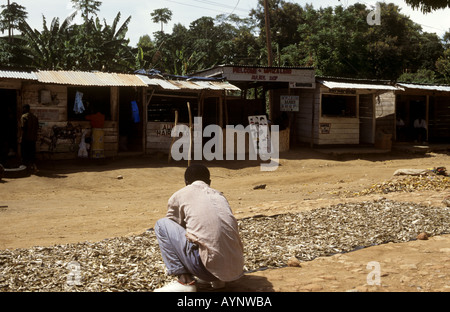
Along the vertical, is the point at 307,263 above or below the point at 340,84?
below

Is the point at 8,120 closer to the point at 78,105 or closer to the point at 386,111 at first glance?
the point at 78,105

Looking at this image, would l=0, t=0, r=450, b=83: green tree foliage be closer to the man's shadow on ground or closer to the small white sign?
Answer: the small white sign

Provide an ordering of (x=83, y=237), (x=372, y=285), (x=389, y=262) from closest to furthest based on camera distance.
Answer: (x=372, y=285) < (x=389, y=262) < (x=83, y=237)

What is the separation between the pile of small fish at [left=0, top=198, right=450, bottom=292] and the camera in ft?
14.1

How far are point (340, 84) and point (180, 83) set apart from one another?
23.5ft

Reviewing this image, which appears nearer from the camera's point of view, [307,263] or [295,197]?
[307,263]

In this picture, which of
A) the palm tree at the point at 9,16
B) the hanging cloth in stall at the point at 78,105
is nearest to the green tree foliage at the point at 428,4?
the hanging cloth in stall at the point at 78,105

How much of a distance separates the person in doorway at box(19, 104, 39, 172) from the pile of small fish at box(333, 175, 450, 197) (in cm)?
860

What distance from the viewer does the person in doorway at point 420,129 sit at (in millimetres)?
22656

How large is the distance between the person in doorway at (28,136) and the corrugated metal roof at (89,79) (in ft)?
4.06

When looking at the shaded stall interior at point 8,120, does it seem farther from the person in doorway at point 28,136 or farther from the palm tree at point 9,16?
the palm tree at point 9,16

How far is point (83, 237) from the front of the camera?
654 cm

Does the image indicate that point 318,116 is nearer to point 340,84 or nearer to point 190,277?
point 340,84
